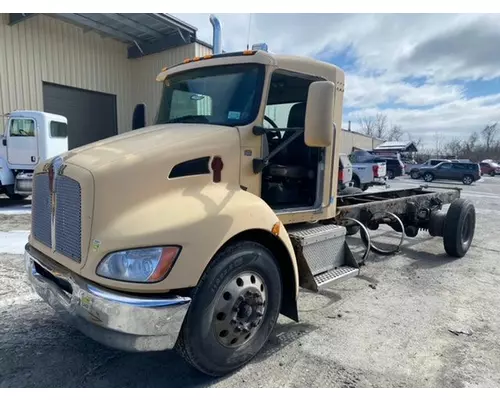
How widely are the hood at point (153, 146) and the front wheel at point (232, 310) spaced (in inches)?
32.2

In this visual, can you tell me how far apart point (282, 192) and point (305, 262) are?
33.2 inches

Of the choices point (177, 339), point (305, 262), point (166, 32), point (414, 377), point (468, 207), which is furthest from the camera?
point (166, 32)

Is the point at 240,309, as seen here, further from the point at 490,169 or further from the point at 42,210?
the point at 490,169

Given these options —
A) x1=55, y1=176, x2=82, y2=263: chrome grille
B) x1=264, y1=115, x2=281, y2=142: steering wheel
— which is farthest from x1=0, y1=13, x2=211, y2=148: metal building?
x1=55, y1=176, x2=82, y2=263: chrome grille

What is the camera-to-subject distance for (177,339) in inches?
102

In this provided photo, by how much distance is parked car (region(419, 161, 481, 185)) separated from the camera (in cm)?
2716

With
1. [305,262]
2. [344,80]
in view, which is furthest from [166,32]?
[305,262]

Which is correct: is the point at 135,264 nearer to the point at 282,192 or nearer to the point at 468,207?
the point at 282,192

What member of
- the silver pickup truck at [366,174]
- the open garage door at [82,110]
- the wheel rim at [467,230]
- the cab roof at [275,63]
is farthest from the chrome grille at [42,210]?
the silver pickup truck at [366,174]

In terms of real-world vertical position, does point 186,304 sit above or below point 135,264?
below

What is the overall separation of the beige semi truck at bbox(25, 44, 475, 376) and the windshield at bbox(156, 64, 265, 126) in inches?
0.5

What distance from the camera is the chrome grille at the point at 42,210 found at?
295 centimetres

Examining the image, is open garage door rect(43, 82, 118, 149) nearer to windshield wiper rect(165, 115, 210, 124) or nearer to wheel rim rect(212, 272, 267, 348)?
windshield wiper rect(165, 115, 210, 124)

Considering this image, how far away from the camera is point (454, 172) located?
28.1 meters
